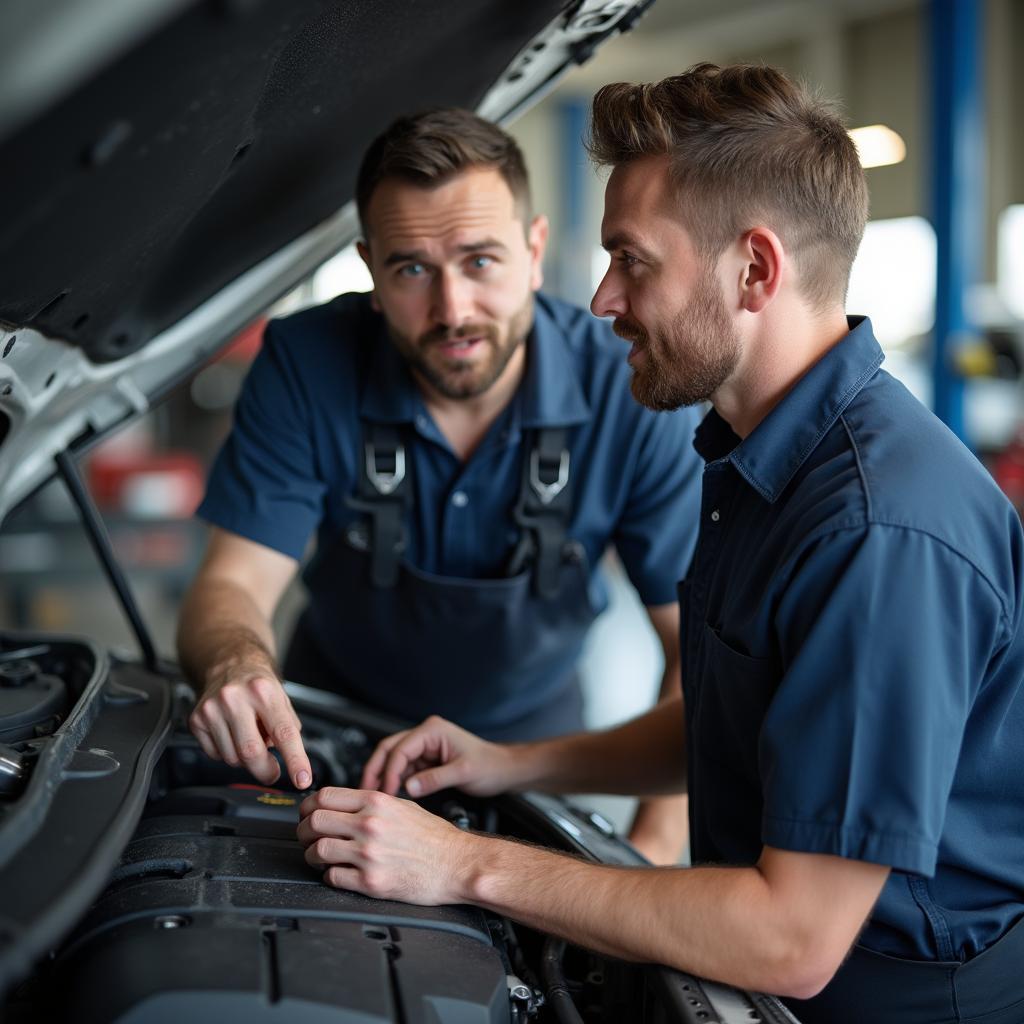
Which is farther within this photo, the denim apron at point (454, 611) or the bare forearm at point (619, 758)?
the denim apron at point (454, 611)

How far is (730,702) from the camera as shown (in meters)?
1.09

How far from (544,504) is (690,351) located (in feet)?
2.13

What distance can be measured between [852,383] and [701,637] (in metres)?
0.29

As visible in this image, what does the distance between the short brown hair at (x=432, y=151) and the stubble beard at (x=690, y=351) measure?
1.63 ft

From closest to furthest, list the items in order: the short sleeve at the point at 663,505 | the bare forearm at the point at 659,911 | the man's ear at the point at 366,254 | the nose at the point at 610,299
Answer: the bare forearm at the point at 659,911
the nose at the point at 610,299
the man's ear at the point at 366,254
the short sleeve at the point at 663,505

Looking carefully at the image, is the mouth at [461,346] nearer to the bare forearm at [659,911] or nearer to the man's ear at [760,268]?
the man's ear at [760,268]

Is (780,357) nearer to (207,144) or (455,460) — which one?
(207,144)

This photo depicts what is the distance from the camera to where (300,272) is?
5.92 feet

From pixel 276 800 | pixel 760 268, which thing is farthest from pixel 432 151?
pixel 276 800

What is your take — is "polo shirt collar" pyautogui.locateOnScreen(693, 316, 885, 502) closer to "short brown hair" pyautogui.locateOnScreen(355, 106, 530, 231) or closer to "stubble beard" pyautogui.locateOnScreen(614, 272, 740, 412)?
"stubble beard" pyautogui.locateOnScreen(614, 272, 740, 412)

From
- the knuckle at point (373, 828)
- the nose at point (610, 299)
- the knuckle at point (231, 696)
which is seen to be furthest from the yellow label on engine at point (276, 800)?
Answer: the nose at point (610, 299)

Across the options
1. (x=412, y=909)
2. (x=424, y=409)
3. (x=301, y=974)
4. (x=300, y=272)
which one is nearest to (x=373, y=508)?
(x=424, y=409)

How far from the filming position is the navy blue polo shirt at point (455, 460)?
1.76 m

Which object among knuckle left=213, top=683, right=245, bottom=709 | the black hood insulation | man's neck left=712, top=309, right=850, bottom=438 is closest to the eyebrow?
the black hood insulation
